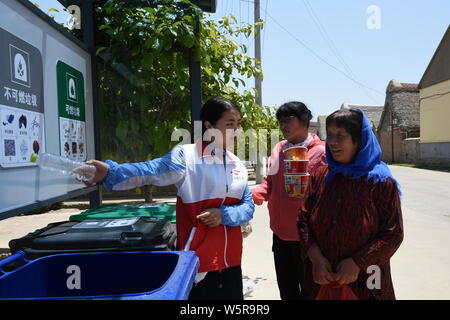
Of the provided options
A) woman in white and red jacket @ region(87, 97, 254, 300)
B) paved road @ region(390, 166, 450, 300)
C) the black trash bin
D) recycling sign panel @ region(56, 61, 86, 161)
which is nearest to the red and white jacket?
woman in white and red jacket @ region(87, 97, 254, 300)

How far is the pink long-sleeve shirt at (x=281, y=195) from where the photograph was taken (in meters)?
2.48

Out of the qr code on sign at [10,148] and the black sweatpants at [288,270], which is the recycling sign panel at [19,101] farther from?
the black sweatpants at [288,270]

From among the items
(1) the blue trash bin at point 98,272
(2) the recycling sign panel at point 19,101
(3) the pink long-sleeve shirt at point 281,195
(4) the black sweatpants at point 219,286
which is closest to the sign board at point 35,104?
(2) the recycling sign panel at point 19,101

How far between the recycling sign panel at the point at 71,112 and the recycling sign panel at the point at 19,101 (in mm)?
278

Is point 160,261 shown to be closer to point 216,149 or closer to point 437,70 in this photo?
point 216,149

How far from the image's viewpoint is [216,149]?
1.92 m

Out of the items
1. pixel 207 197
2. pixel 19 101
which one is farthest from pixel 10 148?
pixel 207 197

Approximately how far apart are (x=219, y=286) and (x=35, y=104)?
4.42 ft

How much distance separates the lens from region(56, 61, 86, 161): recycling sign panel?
94.3 inches

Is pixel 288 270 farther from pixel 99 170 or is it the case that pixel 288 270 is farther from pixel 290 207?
pixel 99 170

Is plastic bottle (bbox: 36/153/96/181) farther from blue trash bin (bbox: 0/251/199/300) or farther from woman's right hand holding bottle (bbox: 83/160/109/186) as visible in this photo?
blue trash bin (bbox: 0/251/199/300)

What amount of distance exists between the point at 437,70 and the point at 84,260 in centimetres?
2555

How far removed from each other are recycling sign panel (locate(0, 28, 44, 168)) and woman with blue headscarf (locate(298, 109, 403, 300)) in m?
1.45
